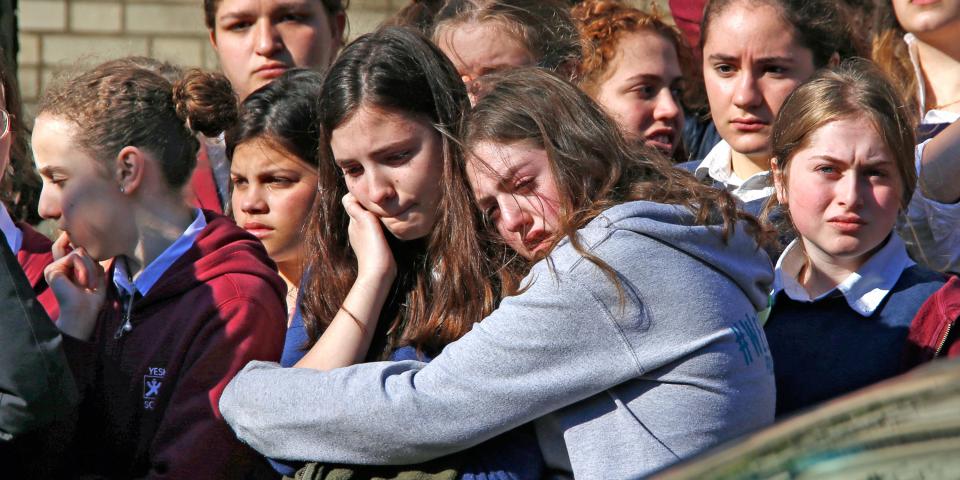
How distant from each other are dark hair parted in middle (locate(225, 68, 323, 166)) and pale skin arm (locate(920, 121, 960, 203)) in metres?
1.68

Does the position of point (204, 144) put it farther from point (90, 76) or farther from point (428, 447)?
point (428, 447)

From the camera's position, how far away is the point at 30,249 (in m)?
3.84

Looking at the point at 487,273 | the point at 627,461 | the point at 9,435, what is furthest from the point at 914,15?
the point at 9,435

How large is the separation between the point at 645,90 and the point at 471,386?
1819 millimetres

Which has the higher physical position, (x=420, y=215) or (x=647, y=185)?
(x=647, y=185)

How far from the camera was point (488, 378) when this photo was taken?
249 cm

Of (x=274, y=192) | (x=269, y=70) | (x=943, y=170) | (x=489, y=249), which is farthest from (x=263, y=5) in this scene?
(x=943, y=170)

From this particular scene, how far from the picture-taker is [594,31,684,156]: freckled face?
13.2 ft

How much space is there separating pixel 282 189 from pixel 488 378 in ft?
4.68

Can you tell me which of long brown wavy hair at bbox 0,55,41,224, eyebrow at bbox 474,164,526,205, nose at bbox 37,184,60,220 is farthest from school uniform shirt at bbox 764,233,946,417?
long brown wavy hair at bbox 0,55,41,224

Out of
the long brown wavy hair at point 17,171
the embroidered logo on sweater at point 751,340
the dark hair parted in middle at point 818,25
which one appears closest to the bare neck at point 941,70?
the dark hair parted in middle at point 818,25

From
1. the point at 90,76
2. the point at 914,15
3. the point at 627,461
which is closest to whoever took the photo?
the point at 627,461

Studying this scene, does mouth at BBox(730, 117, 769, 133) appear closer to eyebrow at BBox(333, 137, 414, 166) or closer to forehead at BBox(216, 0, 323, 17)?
eyebrow at BBox(333, 137, 414, 166)

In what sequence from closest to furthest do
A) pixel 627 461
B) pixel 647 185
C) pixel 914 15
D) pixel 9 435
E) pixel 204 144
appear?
1. pixel 627 461
2. pixel 647 185
3. pixel 9 435
4. pixel 914 15
5. pixel 204 144
